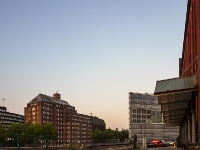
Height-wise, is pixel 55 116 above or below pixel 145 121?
below

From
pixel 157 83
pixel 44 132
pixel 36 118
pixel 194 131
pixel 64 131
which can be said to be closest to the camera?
pixel 157 83

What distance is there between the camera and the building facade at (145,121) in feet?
406

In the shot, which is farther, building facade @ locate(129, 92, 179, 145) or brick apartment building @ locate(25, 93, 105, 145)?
brick apartment building @ locate(25, 93, 105, 145)

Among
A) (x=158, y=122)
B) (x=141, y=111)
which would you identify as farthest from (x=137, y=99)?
(x=158, y=122)

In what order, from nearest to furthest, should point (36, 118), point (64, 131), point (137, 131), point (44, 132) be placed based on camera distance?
point (137, 131) < point (44, 132) < point (36, 118) < point (64, 131)

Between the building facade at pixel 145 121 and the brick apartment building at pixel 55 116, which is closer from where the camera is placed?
the building facade at pixel 145 121

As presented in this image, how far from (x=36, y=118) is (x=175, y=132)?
77.8 meters

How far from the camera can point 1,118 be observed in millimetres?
194250

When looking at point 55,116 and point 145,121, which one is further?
point 55,116

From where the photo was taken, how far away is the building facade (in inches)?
4875

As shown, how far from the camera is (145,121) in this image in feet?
416

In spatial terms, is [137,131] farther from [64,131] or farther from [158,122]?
[64,131]

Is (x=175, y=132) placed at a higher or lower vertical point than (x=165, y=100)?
lower

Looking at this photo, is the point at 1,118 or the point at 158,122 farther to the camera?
the point at 1,118
